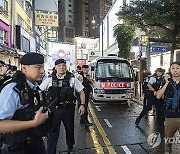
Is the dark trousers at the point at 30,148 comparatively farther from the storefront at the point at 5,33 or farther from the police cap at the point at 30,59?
the storefront at the point at 5,33

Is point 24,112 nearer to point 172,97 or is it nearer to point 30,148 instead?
point 30,148

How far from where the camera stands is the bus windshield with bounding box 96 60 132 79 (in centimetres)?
1384

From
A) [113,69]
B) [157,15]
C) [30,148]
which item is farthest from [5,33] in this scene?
[30,148]

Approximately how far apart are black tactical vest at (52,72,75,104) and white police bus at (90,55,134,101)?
852cm

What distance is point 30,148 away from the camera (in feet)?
8.91

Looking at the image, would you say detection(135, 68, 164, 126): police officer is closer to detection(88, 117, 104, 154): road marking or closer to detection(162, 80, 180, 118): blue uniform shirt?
detection(88, 117, 104, 154): road marking

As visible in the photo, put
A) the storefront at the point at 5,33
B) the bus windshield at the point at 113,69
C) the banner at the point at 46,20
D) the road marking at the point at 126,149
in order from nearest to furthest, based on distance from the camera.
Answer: the road marking at the point at 126,149
the bus windshield at the point at 113,69
the storefront at the point at 5,33
the banner at the point at 46,20

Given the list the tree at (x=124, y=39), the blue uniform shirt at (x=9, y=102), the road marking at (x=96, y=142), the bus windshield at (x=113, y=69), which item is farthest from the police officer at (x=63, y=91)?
the tree at (x=124, y=39)

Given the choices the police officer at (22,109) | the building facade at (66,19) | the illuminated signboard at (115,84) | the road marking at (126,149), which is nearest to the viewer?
the police officer at (22,109)

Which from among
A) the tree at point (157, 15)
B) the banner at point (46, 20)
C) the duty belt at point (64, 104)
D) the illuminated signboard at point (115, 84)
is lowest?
the illuminated signboard at point (115, 84)

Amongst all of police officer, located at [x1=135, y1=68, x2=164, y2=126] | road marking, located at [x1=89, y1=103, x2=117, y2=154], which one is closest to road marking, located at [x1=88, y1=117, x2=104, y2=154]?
road marking, located at [x1=89, y1=103, x2=117, y2=154]

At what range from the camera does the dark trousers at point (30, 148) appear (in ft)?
8.38

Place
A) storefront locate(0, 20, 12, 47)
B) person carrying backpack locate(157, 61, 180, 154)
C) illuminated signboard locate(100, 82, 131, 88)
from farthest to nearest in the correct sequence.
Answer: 1. storefront locate(0, 20, 12, 47)
2. illuminated signboard locate(100, 82, 131, 88)
3. person carrying backpack locate(157, 61, 180, 154)

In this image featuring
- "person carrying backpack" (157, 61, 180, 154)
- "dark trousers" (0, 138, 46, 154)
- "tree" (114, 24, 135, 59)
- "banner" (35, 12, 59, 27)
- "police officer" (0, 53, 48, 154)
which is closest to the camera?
"police officer" (0, 53, 48, 154)
